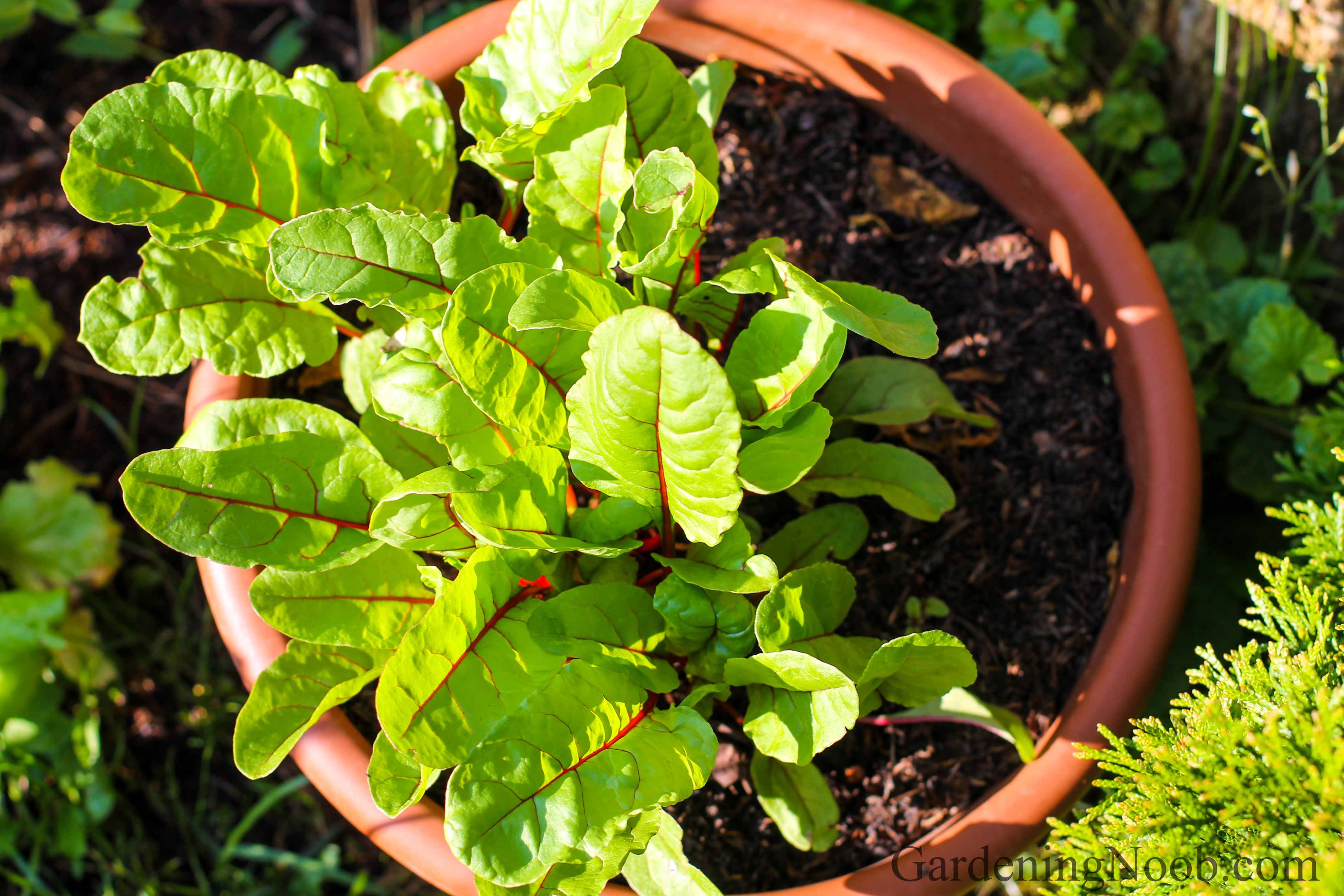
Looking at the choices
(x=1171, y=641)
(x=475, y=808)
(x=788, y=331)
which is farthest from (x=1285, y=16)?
(x=475, y=808)

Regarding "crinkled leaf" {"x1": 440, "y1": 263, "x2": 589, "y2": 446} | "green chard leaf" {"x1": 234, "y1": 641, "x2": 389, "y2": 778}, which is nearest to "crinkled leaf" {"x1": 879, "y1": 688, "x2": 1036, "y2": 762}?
"crinkled leaf" {"x1": 440, "y1": 263, "x2": 589, "y2": 446}

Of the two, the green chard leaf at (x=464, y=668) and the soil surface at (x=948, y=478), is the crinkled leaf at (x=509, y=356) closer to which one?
the green chard leaf at (x=464, y=668)

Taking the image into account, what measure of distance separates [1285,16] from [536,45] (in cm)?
143

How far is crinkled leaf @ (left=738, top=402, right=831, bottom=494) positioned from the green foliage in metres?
0.45

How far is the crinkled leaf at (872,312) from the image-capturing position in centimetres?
94

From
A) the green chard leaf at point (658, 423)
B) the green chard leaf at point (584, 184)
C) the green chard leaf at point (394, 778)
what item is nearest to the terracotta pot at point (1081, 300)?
the green chard leaf at point (394, 778)

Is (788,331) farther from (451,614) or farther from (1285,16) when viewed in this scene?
(1285,16)

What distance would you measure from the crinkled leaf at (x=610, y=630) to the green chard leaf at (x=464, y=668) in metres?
0.03

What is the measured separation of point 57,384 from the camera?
2.21 meters

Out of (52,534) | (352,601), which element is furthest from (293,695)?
(52,534)

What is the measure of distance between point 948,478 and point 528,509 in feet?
2.46

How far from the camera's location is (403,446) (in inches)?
51.0

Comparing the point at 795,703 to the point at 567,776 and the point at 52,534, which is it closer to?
the point at 567,776

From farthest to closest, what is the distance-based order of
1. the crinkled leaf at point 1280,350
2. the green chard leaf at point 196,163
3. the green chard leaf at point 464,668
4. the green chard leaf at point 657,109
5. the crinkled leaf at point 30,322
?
the crinkled leaf at point 30,322 → the crinkled leaf at point 1280,350 → the green chard leaf at point 657,109 → the green chard leaf at point 196,163 → the green chard leaf at point 464,668
